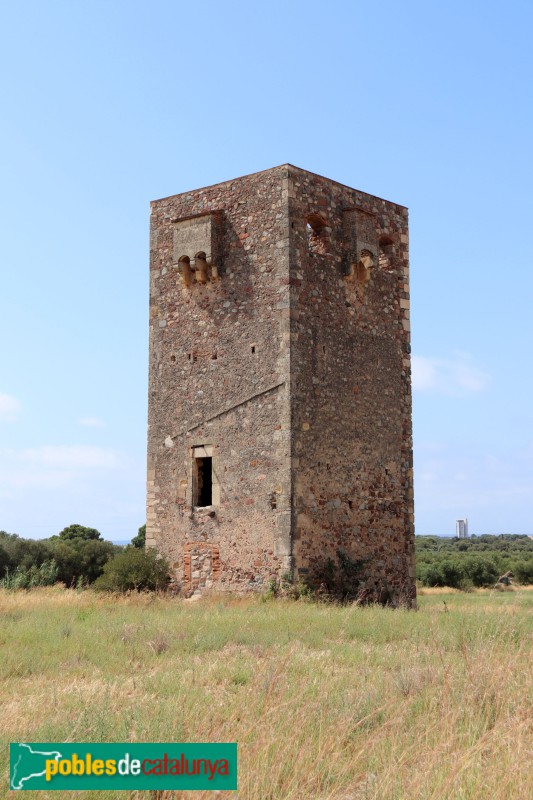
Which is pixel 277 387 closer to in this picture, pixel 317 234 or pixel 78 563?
pixel 317 234

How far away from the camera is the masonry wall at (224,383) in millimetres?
13211

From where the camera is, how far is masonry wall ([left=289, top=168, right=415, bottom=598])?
43.9 ft

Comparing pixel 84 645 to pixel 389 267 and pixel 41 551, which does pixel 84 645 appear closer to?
pixel 389 267

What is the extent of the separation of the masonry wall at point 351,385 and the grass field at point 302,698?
3922mm

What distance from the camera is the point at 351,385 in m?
14.2

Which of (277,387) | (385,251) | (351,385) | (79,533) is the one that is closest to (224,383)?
(277,387)

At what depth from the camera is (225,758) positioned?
4230 millimetres

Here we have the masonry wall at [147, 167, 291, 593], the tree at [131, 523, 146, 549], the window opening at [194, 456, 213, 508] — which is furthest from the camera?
the tree at [131, 523, 146, 549]

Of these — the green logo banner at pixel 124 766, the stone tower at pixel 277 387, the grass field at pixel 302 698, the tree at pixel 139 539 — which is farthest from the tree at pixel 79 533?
the green logo banner at pixel 124 766

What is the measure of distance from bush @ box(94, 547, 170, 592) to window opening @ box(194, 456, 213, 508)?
1248 millimetres

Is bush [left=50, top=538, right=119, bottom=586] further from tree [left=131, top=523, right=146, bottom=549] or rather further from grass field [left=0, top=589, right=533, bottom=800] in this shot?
grass field [left=0, top=589, right=533, bottom=800]

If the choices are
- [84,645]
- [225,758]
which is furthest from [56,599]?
[225,758]

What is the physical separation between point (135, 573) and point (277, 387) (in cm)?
403

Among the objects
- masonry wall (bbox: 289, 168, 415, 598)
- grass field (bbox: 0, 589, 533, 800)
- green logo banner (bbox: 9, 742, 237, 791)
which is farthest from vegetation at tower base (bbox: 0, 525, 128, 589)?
green logo banner (bbox: 9, 742, 237, 791)
